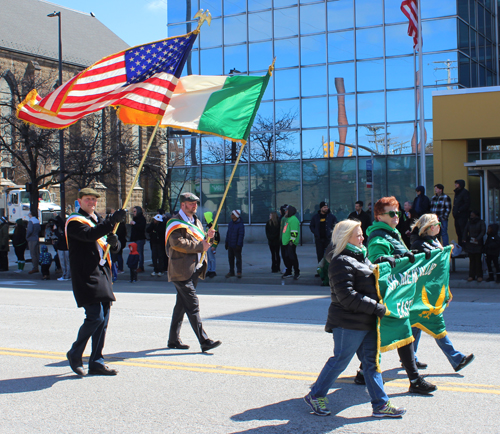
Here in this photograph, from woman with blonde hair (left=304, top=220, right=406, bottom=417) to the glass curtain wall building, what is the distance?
67.7 ft

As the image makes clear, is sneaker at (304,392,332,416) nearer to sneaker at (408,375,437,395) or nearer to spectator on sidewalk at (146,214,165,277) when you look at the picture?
sneaker at (408,375,437,395)

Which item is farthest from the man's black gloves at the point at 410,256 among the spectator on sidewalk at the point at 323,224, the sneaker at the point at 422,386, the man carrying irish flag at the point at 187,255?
the spectator on sidewalk at the point at 323,224

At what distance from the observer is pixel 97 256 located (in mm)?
5898

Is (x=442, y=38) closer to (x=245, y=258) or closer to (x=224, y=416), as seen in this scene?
(x=245, y=258)

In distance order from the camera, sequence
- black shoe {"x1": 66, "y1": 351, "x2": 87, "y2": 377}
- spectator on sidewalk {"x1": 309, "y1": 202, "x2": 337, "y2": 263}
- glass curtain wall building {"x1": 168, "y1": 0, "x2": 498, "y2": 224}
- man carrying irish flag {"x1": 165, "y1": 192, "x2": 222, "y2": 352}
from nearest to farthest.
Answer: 1. black shoe {"x1": 66, "y1": 351, "x2": 87, "y2": 377}
2. man carrying irish flag {"x1": 165, "y1": 192, "x2": 222, "y2": 352}
3. spectator on sidewalk {"x1": 309, "y1": 202, "x2": 337, "y2": 263}
4. glass curtain wall building {"x1": 168, "y1": 0, "x2": 498, "y2": 224}

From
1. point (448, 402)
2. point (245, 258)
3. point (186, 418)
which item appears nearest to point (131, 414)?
point (186, 418)

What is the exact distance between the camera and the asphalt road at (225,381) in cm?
446

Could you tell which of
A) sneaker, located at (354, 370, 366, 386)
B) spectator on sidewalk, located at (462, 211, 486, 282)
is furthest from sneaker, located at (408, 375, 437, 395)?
spectator on sidewalk, located at (462, 211, 486, 282)

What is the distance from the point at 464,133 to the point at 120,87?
44.5 feet

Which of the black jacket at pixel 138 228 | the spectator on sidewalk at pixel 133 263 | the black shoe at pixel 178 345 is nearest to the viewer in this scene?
the black shoe at pixel 178 345

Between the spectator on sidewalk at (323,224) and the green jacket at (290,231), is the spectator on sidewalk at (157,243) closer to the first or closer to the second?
the green jacket at (290,231)

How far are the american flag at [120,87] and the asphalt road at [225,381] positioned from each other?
296cm

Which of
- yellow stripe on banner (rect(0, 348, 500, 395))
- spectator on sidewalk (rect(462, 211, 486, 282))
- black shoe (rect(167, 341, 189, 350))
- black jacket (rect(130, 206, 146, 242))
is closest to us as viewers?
yellow stripe on banner (rect(0, 348, 500, 395))

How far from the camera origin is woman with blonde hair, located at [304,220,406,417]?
14.5 feet
